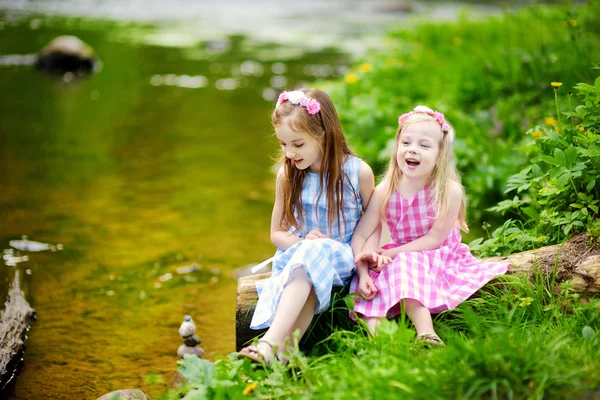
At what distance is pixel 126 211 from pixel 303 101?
3438mm

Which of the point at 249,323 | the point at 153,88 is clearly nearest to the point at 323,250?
the point at 249,323

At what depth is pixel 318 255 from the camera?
3.20 meters

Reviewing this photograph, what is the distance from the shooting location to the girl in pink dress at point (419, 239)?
319 centimetres

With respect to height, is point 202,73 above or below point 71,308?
above

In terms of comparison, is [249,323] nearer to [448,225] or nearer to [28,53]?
[448,225]

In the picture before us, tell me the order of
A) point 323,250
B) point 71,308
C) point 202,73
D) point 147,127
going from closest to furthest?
1. point 323,250
2. point 71,308
3. point 147,127
4. point 202,73

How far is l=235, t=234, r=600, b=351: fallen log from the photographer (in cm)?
316

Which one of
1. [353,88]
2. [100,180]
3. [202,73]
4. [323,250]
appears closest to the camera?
[323,250]

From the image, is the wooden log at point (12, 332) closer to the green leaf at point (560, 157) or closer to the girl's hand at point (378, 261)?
the girl's hand at point (378, 261)

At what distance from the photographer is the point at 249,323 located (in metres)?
3.43

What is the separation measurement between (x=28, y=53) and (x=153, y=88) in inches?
143

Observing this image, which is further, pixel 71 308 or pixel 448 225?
pixel 71 308

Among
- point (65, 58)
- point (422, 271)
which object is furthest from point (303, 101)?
point (65, 58)

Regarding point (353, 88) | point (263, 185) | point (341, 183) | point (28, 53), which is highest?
point (28, 53)
